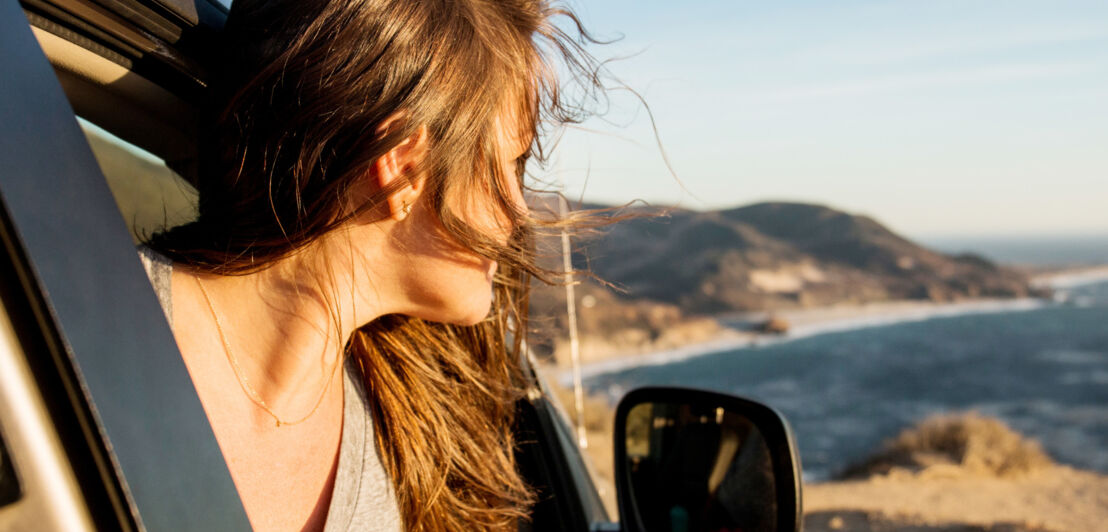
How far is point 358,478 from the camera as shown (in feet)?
4.42

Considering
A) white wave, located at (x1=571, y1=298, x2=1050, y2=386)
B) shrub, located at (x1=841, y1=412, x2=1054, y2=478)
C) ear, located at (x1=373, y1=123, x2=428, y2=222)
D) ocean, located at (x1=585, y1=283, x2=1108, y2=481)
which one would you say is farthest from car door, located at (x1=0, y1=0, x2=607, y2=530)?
white wave, located at (x1=571, y1=298, x2=1050, y2=386)

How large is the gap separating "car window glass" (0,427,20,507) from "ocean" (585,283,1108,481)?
52.2 ft

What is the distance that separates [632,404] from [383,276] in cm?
69

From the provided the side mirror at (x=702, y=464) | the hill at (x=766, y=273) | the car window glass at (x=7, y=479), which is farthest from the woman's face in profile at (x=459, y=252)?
the hill at (x=766, y=273)

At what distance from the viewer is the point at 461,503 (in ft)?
5.07

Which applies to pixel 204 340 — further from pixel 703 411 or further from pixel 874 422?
pixel 874 422

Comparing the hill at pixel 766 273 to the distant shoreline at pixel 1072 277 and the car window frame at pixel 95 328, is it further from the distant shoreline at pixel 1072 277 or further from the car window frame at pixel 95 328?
the car window frame at pixel 95 328

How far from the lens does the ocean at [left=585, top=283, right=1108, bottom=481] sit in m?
28.8

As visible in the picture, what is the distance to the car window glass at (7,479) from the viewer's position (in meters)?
0.50

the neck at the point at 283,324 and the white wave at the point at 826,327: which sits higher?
the neck at the point at 283,324

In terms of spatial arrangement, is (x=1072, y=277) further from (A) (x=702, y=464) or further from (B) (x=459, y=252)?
(B) (x=459, y=252)

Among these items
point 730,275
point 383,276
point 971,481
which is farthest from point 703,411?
point 730,275

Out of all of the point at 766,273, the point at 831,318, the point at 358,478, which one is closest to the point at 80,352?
the point at 358,478

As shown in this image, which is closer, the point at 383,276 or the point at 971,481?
the point at 383,276
